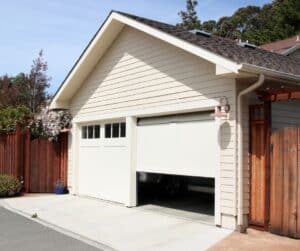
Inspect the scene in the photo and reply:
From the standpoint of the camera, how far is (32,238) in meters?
9.09

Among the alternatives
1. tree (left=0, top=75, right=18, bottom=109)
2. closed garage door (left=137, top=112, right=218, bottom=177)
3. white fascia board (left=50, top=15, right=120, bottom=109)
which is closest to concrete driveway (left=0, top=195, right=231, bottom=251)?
closed garage door (left=137, top=112, right=218, bottom=177)

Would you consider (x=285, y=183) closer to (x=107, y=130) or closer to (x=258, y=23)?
(x=107, y=130)

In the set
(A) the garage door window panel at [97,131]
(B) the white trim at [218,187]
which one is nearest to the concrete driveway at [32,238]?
(B) the white trim at [218,187]

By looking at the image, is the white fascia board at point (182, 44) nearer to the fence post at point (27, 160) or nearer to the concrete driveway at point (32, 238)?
the concrete driveway at point (32, 238)

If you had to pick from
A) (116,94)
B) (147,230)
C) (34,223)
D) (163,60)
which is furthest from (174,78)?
(34,223)

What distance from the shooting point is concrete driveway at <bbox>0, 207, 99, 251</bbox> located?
27.2 ft

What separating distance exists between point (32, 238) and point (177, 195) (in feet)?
23.0

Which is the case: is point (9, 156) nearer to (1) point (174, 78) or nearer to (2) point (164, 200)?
(2) point (164, 200)

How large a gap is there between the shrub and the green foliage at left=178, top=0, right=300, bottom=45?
2266 cm

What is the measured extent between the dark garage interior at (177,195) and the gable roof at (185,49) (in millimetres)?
3718

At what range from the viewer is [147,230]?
373 inches

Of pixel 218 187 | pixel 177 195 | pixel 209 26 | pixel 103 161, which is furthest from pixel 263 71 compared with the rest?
pixel 209 26

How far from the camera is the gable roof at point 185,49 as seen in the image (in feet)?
30.2

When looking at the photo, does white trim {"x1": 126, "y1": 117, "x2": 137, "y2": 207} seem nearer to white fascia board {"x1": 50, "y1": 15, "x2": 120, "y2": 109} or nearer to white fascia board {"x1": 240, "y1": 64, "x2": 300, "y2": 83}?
white fascia board {"x1": 50, "y1": 15, "x2": 120, "y2": 109}
